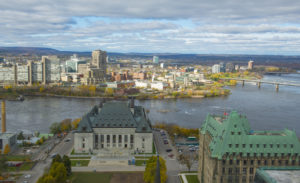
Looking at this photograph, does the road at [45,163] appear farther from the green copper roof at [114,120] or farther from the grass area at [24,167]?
the green copper roof at [114,120]

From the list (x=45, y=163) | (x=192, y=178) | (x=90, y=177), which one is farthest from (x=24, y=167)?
(x=192, y=178)

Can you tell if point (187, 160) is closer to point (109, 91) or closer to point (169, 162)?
point (169, 162)

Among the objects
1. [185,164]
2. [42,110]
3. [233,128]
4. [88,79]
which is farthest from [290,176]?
[88,79]

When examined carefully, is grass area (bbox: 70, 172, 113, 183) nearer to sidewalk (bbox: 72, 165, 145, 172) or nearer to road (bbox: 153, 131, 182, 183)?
sidewalk (bbox: 72, 165, 145, 172)

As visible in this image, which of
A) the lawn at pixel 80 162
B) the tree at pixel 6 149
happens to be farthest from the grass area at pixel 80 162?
the tree at pixel 6 149

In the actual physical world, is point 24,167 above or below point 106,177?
above

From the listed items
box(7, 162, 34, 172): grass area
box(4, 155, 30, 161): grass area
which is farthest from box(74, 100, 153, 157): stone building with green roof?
box(7, 162, 34, 172): grass area

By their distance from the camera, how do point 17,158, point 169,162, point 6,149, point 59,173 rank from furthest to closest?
1. point 6,149
2. point 17,158
3. point 169,162
4. point 59,173

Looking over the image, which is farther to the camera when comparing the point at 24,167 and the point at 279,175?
the point at 24,167
